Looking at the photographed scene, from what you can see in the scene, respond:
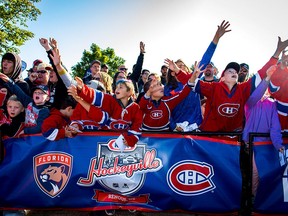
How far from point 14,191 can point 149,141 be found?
2.03 metres

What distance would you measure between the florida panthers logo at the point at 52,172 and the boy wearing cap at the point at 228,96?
7.53ft

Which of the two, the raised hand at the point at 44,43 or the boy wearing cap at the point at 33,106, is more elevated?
the raised hand at the point at 44,43

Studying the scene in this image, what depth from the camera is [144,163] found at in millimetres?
4156

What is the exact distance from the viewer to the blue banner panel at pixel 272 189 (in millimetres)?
4031

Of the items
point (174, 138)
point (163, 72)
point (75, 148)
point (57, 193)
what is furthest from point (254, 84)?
point (163, 72)

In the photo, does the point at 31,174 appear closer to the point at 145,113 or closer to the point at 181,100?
the point at 145,113

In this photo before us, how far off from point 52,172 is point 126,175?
1.03 metres

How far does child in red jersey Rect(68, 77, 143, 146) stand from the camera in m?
4.28

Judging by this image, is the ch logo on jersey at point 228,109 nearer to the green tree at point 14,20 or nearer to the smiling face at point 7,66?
the smiling face at point 7,66

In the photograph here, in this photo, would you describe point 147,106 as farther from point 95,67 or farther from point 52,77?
point 95,67

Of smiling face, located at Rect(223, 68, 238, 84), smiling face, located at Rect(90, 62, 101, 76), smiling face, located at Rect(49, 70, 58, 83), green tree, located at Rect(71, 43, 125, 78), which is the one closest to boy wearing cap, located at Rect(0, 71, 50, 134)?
smiling face, located at Rect(49, 70, 58, 83)

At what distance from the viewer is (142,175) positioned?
4133mm

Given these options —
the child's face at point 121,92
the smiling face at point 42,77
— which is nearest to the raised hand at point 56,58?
the child's face at point 121,92

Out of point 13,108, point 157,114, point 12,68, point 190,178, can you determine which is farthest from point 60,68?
point 190,178
